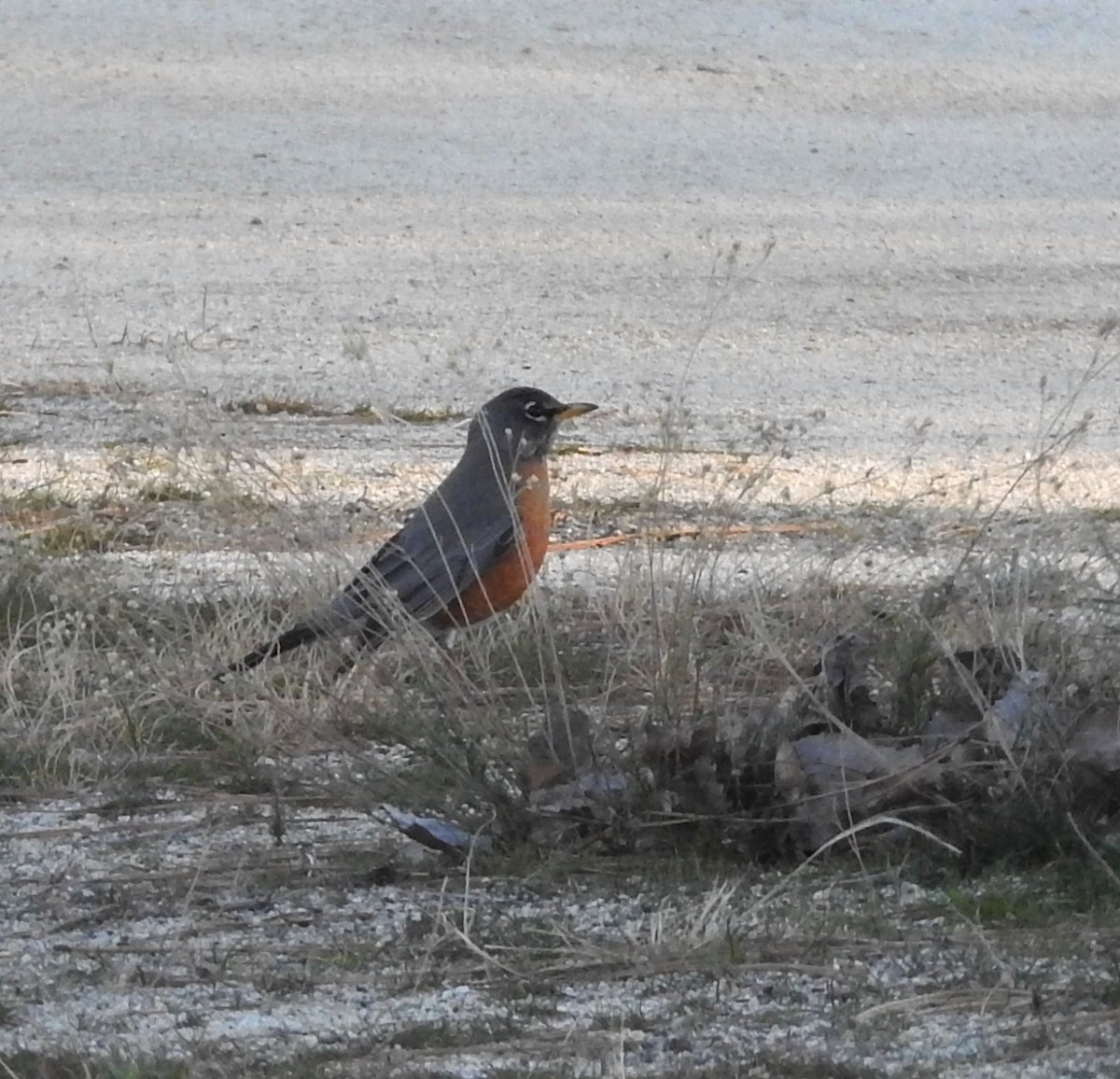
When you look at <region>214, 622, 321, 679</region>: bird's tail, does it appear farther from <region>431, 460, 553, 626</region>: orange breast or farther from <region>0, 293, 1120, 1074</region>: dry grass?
<region>431, 460, 553, 626</region>: orange breast

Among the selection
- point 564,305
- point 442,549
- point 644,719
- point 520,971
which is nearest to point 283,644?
point 442,549

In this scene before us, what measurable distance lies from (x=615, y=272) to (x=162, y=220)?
2508mm

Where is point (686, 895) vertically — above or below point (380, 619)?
below

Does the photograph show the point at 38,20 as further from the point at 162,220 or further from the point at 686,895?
the point at 686,895

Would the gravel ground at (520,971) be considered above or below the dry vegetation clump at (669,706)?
below

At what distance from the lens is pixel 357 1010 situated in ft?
10.6

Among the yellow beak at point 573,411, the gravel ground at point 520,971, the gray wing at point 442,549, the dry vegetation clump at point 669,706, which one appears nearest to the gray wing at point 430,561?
the gray wing at point 442,549

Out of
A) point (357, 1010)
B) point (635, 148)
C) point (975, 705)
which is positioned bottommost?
point (357, 1010)

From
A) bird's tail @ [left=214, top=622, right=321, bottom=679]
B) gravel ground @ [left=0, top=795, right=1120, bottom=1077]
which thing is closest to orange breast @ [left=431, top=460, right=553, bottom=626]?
bird's tail @ [left=214, top=622, right=321, bottom=679]

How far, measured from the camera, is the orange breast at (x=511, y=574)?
17.3 ft

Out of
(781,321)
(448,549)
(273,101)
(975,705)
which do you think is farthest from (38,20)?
(975,705)

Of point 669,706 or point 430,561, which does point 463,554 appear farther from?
point 669,706

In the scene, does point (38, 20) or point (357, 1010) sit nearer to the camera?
point (357, 1010)

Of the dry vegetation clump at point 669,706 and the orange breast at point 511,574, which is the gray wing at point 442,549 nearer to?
the orange breast at point 511,574
